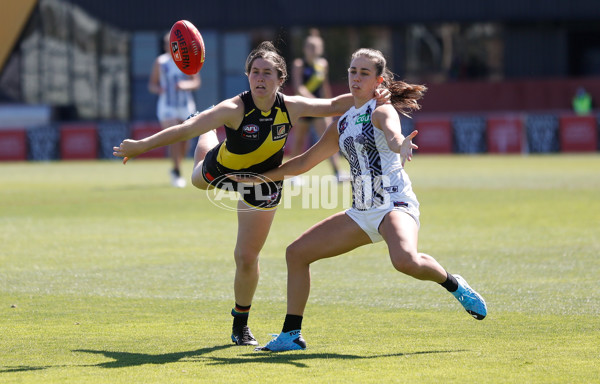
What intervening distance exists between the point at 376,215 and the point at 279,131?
98 cm

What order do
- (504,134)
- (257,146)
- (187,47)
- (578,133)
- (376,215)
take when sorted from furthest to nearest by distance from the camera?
(504,134) < (578,133) < (187,47) < (257,146) < (376,215)

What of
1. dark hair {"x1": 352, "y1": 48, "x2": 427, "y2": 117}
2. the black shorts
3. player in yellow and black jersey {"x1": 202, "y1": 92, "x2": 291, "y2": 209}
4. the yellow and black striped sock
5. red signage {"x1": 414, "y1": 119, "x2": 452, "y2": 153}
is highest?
dark hair {"x1": 352, "y1": 48, "x2": 427, "y2": 117}

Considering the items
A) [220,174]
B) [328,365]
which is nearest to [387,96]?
[220,174]

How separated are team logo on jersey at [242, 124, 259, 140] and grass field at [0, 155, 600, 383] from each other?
149 centimetres

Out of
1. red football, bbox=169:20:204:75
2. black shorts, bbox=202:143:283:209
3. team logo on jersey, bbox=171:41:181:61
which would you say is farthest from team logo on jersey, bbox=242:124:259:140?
team logo on jersey, bbox=171:41:181:61

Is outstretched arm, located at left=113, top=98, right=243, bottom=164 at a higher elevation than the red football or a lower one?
lower

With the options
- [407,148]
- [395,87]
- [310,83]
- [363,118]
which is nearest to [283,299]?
[363,118]

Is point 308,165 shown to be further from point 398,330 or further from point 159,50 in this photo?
point 159,50

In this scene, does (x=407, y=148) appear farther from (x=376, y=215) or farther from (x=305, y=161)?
(x=305, y=161)

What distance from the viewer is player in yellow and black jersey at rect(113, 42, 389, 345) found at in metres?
7.23

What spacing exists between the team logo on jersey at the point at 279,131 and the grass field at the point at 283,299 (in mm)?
1480

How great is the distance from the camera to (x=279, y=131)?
7.43 meters

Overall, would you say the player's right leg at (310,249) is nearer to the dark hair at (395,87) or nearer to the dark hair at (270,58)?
the dark hair at (395,87)

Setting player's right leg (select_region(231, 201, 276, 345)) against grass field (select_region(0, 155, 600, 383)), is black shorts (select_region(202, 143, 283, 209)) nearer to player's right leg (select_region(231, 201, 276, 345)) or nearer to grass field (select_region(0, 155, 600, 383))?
player's right leg (select_region(231, 201, 276, 345))
